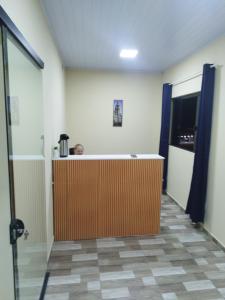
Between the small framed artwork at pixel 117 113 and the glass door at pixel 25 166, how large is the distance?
10.0 ft

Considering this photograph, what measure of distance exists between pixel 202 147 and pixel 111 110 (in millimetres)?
2425

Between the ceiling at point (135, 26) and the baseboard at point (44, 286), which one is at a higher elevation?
the ceiling at point (135, 26)

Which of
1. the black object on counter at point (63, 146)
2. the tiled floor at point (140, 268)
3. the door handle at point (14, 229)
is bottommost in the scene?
the tiled floor at point (140, 268)

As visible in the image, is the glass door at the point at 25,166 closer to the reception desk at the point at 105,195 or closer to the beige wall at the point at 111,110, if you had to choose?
the reception desk at the point at 105,195

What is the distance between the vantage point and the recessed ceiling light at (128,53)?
3.41 m

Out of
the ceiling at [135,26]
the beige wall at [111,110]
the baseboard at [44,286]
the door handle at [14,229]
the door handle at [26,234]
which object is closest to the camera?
the door handle at [14,229]

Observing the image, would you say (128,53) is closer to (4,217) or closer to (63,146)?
(63,146)

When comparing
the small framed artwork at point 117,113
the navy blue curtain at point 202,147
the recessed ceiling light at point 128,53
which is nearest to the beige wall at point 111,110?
the small framed artwork at point 117,113

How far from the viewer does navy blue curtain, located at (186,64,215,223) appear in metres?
2.87

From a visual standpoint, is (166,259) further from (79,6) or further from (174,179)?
(79,6)

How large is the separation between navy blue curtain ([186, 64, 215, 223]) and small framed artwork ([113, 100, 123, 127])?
2.17 m

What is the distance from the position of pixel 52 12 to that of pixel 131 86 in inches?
110

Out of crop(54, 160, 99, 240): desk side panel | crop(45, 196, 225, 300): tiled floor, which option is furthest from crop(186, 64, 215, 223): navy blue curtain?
crop(54, 160, 99, 240): desk side panel

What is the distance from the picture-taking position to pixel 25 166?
1452mm
